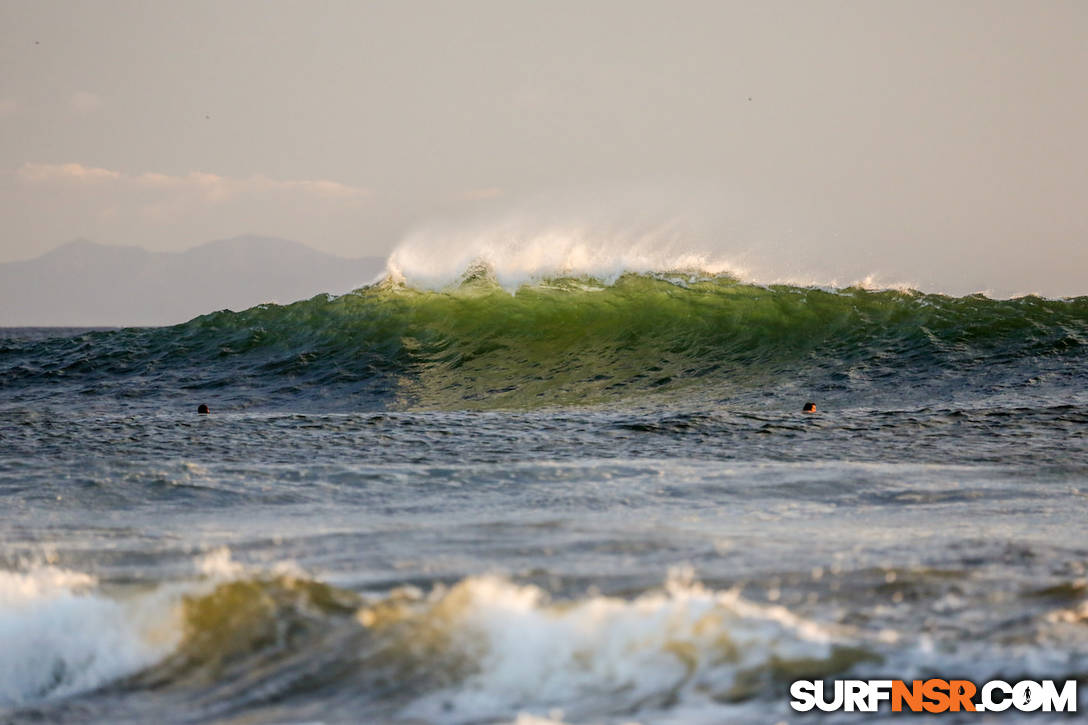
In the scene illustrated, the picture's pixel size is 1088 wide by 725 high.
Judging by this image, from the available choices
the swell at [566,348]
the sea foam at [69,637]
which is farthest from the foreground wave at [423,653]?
the swell at [566,348]

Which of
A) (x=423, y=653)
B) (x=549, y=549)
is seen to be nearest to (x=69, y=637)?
(x=423, y=653)

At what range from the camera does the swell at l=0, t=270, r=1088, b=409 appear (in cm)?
1541

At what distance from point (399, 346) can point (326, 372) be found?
5.66ft

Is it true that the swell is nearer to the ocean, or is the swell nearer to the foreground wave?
the ocean

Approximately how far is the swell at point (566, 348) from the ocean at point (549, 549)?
0.29 m

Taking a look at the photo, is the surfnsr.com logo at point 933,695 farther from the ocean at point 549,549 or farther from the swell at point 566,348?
the swell at point 566,348

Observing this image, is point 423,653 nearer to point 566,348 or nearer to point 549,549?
point 549,549

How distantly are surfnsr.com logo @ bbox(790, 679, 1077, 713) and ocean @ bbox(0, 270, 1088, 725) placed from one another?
0.20ft

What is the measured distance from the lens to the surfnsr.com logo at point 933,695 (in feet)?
11.3

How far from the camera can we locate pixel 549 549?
5480 millimetres

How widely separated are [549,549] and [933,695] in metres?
2.33

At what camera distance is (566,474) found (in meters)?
8.07

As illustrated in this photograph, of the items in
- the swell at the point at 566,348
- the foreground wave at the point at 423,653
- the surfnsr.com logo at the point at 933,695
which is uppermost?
the swell at the point at 566,348

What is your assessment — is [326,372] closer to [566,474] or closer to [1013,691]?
[566,474]
